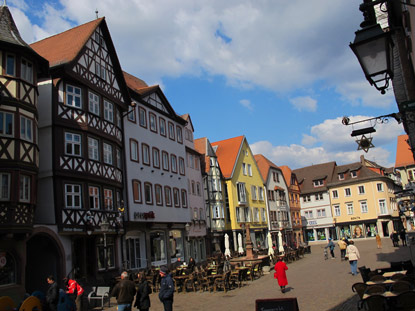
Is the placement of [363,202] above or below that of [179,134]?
below

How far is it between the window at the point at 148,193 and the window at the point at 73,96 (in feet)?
31.6

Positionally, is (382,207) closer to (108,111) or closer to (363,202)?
(363,202)

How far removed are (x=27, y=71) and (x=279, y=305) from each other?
16834 mm

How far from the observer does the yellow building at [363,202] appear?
218ft

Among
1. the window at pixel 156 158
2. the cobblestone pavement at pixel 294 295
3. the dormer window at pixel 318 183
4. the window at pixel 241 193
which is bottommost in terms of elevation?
the cobblestone pavement at pixel 294 295

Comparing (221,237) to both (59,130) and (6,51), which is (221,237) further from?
(6,51)

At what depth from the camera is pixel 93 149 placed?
2486 centimetres

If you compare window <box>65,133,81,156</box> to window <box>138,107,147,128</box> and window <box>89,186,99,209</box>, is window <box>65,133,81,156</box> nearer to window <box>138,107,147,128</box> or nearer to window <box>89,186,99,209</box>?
window <box>89,186,99,209</box>

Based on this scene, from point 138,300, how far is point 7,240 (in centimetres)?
932

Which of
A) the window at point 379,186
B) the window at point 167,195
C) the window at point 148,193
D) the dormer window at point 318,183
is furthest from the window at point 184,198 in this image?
the dormer window at point 318,183

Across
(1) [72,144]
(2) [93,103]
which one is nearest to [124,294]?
(1) [72,144]

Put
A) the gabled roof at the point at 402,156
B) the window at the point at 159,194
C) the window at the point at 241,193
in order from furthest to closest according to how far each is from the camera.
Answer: the gabled roof at the point at 402,156 < the window at the point at 241,193 < the window at the point at 159,194

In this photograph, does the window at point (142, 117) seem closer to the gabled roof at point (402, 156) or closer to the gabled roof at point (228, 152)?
the gabled roof at point (228, 152)

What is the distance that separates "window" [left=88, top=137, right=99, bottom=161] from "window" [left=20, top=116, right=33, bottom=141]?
191 inches
